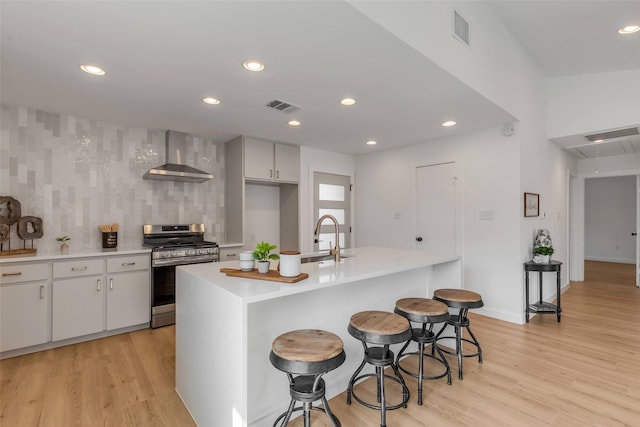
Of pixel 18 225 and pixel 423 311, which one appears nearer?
pixel 423 311

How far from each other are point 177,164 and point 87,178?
96cm

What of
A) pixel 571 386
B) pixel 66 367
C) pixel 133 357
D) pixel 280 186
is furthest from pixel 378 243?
pixel 66 367

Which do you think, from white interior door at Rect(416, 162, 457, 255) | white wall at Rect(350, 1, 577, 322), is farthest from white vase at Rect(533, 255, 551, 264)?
white interior door at Rect(416, 162, 457, 255)

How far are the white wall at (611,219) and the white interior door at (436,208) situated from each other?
20.1 feet

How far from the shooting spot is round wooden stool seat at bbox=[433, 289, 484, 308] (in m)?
2.40

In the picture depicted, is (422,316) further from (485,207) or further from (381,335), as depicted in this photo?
(485,207)

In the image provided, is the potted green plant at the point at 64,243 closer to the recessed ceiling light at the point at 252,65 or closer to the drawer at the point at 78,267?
the drawer at the point at 78,267

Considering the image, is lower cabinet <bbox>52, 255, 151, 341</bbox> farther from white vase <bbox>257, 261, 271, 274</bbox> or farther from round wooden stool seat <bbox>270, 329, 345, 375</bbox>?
round wooden stool seat <bbox>270, 329, 345, 375</bbox>

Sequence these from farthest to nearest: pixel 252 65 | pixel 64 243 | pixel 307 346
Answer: pixel 64 243
pixel 252 65
pixel 307 346

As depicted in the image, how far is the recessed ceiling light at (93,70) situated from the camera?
225 cm

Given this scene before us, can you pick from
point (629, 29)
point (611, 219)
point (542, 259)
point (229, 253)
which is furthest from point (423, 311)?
point (611, 219)

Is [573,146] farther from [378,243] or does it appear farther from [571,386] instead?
[571,386]

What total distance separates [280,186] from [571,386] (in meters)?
4.06

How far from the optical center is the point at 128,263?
3375 millimetres
